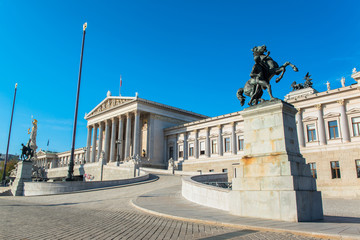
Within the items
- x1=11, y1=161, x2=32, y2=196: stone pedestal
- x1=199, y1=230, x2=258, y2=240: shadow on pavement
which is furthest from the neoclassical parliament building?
x1=199, y1=230, x2=258, y2=240: shadow on pavement

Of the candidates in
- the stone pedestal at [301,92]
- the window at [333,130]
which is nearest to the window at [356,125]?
the window at [333,130]

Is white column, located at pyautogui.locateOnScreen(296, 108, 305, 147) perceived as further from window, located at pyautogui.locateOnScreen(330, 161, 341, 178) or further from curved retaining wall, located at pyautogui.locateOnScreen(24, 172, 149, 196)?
curved retaining wall, located at pyautogui.locateOnScreen(24, 172, 149, 196)

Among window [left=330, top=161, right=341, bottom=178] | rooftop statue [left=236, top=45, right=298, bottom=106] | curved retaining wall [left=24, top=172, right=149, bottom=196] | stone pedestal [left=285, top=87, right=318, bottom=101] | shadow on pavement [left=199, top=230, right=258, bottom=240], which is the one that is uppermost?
stone pedestal [left=285, top=87, right=318, bottom=101]

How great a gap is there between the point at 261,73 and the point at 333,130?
1168 inches

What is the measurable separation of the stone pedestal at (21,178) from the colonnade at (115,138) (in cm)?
2597

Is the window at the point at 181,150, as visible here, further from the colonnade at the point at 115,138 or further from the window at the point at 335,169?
the window at the point at 335,169

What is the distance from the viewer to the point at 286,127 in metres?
9.48

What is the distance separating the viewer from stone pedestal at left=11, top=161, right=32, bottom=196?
2822 cm

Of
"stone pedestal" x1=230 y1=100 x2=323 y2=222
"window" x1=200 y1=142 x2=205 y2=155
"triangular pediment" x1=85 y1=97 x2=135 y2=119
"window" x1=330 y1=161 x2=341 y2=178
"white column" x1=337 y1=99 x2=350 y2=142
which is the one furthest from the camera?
"triangular pediment" x1=85 y1=97 x2=135 y2=119

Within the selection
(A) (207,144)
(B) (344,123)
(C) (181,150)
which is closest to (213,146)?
(A) (207,144)

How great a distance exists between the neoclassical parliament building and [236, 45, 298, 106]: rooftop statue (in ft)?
70.8

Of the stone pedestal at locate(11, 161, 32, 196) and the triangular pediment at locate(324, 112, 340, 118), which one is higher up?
the triangular pediment at locate(324, 112, 340, 118)

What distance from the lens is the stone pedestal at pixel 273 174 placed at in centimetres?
840

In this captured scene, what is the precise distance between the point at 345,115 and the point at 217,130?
21542mm
